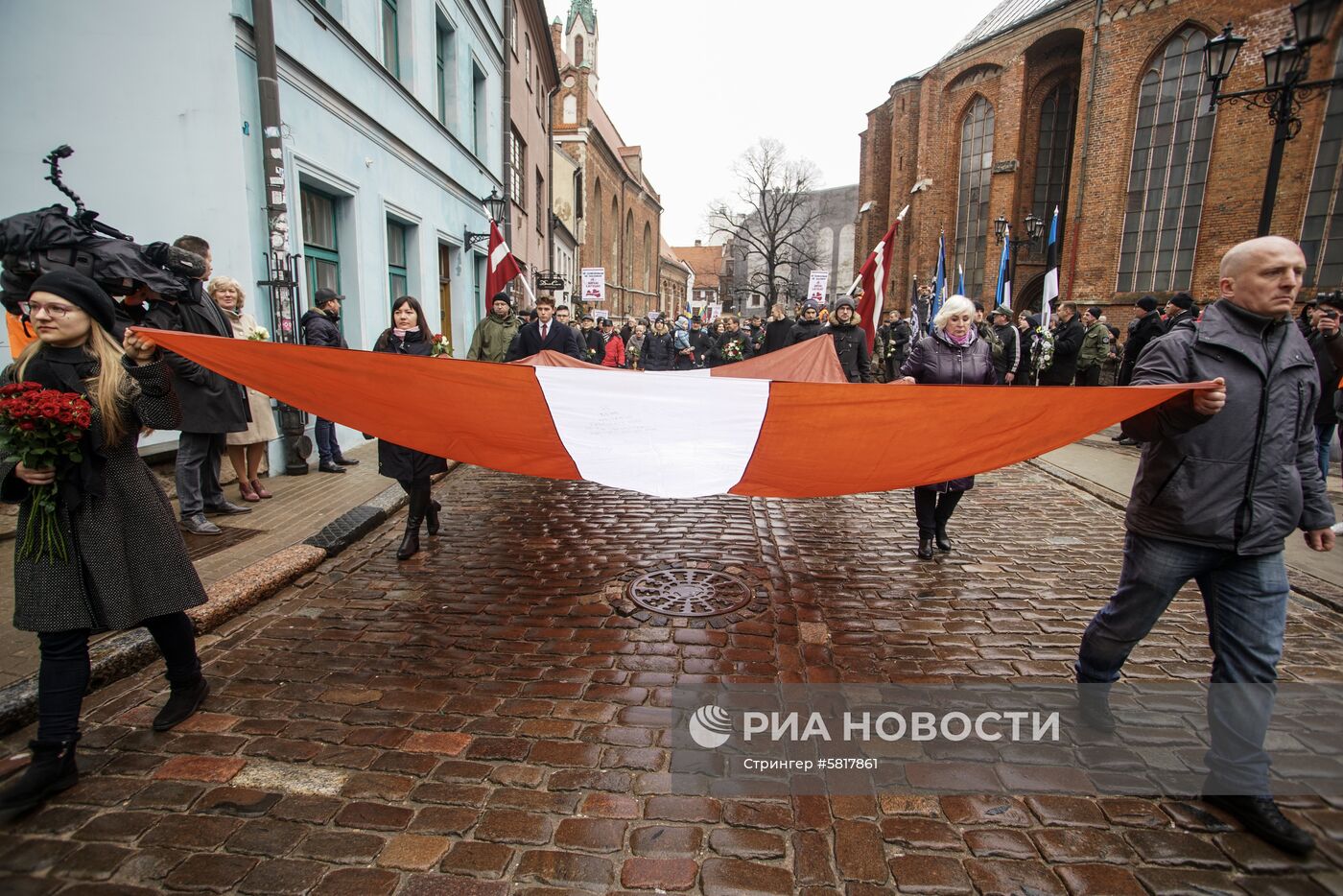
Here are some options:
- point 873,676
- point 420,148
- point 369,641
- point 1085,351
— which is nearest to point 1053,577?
point 873,676

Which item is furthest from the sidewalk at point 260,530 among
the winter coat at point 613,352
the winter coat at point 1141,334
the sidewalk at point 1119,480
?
the winter coat at point 1141,334

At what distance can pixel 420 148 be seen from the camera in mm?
12383

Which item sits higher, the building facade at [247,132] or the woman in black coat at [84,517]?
the building facade at [247,132]

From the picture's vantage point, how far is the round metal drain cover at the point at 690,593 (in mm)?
4500

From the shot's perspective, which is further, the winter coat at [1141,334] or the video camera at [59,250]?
the winter coat at [1141,334]

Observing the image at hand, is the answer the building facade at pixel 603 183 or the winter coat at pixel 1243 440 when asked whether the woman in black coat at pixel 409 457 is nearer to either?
the winter coat at pixel 1243 440

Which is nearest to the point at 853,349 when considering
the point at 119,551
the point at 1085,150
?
the point at 119,551

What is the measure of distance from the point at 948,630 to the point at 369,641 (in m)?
3.45

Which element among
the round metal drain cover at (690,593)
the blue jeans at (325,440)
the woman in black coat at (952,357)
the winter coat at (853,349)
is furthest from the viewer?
the winter coat at (853,349)

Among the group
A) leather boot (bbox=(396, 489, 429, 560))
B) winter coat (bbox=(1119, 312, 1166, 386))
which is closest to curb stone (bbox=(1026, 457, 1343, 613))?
winter coat (bbox=(1119, 312, 1166, 386))

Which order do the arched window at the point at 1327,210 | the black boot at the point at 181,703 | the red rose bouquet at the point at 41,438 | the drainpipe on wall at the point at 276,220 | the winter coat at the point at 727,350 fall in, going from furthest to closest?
the arched window at the point at 1327,210 → the winter coat at the point at 727,350 → the drainpipe on wall at the point at 276,220 → the black boot at the point at 181,703 → the red rose bouquet at the point at 41,438

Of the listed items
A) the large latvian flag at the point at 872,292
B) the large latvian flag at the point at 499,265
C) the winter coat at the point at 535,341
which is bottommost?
the winter coat at the point at 535,341

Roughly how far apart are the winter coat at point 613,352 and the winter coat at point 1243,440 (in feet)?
46.5

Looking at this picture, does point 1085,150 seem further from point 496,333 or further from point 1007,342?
point 496,333
